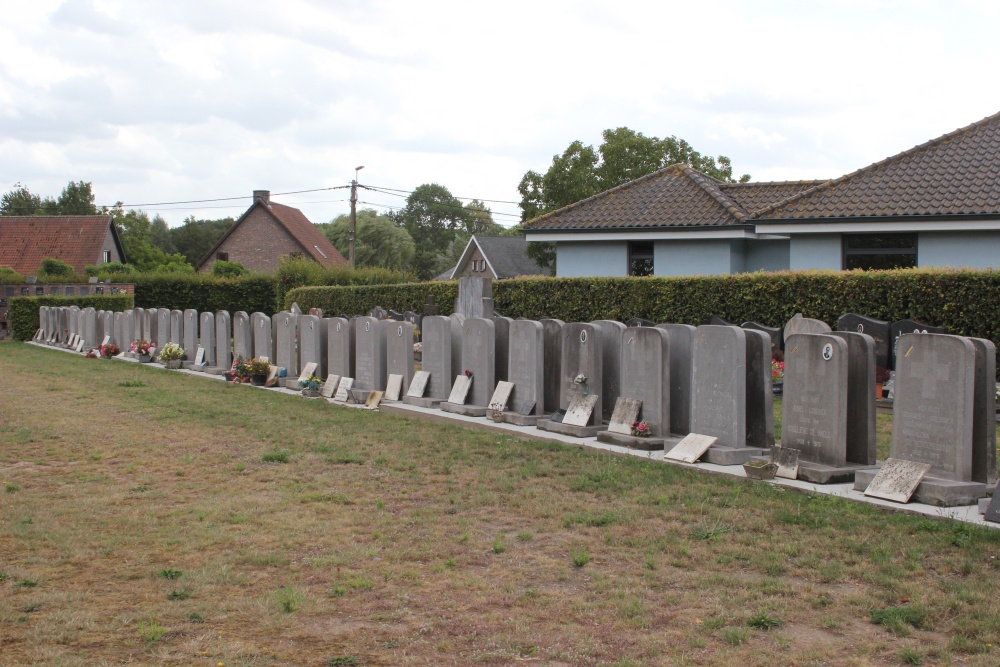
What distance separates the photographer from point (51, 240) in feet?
176

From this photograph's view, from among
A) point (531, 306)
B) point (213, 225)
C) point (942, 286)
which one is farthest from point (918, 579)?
point (213, 225)

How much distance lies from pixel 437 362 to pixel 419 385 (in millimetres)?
452

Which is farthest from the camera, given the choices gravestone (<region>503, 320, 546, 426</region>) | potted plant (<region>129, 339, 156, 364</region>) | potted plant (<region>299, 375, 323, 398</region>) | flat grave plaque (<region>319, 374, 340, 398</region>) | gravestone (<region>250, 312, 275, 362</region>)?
potted plant (<region>129, 339, 156, 364</region>)

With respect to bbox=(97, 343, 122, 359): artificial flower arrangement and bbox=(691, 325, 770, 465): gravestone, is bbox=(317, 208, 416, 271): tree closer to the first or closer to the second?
bbox=(97, 343, 122, 359): artificial flower arrangement

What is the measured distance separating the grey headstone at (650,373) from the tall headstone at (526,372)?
1.54m

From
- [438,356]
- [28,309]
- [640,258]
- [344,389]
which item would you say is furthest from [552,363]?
[28,309]

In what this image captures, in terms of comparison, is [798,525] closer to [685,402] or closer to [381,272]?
[685,402]

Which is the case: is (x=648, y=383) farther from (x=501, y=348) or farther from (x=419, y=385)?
(x=419, y=385)

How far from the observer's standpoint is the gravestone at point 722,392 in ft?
28.8

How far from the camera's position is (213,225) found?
329ft

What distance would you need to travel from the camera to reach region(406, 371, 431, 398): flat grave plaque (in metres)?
13.3

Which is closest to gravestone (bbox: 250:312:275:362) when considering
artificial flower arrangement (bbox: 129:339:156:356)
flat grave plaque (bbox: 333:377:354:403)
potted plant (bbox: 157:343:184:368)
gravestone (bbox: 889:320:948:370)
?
potted plant (bbox: 157:343:184:368)

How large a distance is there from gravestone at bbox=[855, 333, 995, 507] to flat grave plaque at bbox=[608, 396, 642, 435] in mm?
2788

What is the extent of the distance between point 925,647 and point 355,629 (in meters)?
2.82
